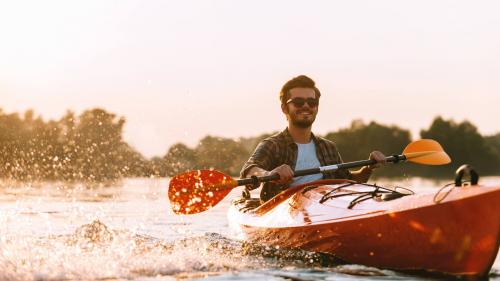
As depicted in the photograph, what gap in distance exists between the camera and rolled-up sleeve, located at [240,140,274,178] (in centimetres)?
746

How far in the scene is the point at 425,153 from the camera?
26.5 ft

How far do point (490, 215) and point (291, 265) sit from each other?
1.80 meters

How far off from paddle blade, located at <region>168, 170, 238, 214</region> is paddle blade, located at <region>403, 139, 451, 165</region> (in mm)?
2269

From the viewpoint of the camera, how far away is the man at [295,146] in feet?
24.5

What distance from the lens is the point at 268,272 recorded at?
5516mm

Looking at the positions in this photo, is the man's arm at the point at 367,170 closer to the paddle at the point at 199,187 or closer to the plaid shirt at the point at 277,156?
the paddle at the point at 199,187

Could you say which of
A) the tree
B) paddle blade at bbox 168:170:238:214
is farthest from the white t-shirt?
the tree

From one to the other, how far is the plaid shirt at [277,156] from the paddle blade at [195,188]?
29cm

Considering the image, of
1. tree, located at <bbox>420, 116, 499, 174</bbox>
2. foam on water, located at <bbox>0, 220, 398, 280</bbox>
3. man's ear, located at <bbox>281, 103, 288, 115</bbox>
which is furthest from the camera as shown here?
tree, located at <bbox>420, 116, 499, 174</bbox>

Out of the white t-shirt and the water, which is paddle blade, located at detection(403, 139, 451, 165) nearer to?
the white t-shirt

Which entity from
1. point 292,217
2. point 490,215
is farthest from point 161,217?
point 490,215

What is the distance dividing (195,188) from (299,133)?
1.33 meters

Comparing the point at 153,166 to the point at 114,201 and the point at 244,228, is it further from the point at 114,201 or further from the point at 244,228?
the point at 244,228

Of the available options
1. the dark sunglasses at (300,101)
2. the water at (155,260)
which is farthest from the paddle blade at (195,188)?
the dark sunglasses at (300,101)
